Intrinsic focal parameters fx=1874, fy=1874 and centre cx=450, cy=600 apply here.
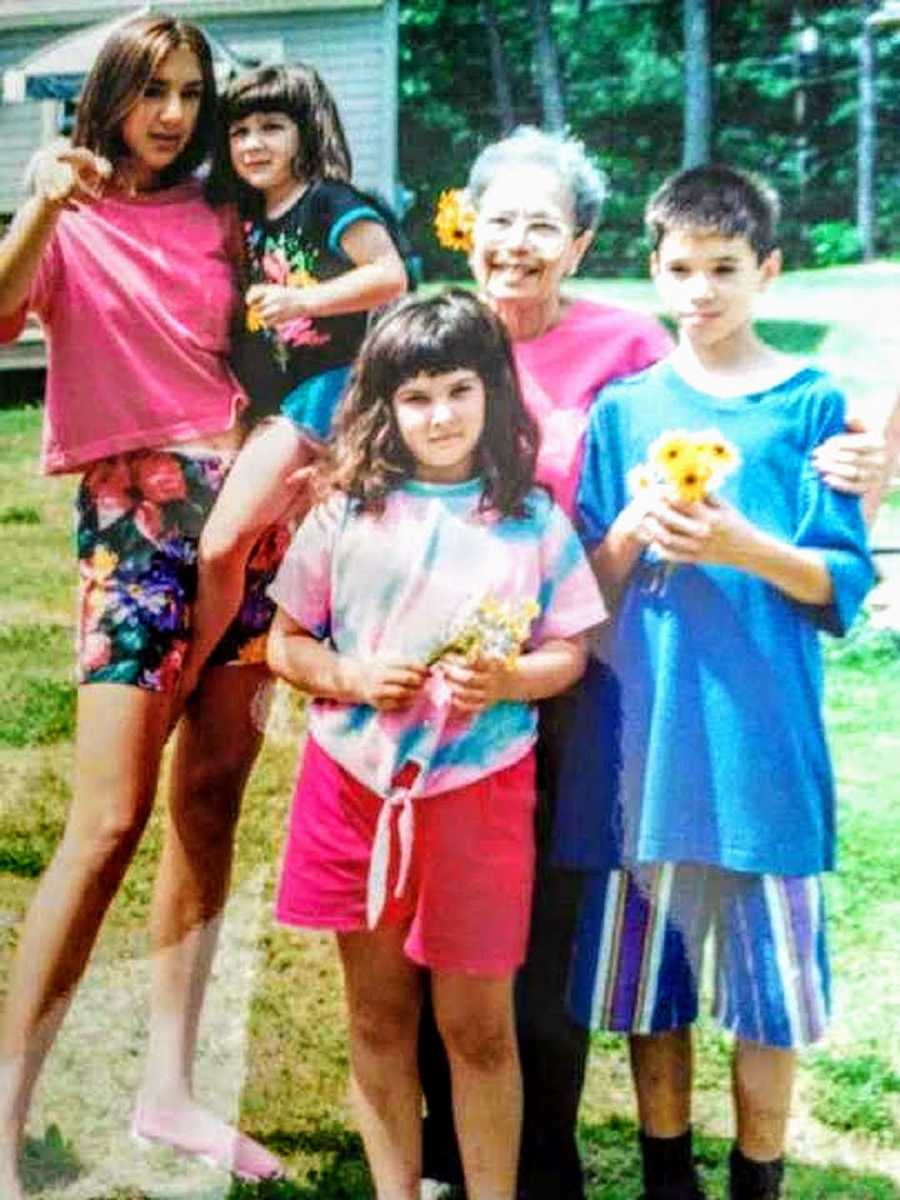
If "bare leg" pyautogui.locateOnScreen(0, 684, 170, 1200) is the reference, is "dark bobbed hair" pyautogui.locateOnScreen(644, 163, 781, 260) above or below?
above

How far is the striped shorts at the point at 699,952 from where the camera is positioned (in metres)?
1.92

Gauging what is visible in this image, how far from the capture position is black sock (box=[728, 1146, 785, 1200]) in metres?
2.05

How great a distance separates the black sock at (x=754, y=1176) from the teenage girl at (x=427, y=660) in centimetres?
33

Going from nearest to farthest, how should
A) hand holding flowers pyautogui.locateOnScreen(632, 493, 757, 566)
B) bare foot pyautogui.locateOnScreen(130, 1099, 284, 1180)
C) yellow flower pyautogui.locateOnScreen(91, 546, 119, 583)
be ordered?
hand holding flowers pyautogui.locateOnScreen(632, 493, 757, 566), yellow flower pyautogui.locateOnScreen(91, 546, 119, 583), bare foot pyautogui.locateOnScreen(130, 1099, 284, 1180)

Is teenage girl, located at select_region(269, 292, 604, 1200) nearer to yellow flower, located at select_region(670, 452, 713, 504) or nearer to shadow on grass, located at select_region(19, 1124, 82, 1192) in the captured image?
yellow flower, located at select_region(670, 452, 713, 504)

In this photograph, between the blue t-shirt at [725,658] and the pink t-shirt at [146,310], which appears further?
the pink t-shirt at [146,310]

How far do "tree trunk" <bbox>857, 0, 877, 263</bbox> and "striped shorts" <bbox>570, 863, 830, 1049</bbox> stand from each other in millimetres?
704

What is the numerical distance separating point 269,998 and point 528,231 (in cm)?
94

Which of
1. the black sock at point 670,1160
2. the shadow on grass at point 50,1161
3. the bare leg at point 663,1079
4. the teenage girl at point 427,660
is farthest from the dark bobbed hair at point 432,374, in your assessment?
the shadow on grass at point 50,1161

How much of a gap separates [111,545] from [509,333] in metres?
0.50

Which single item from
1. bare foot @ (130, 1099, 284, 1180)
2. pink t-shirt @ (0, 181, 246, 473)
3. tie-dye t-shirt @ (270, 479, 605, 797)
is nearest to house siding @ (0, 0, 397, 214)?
pink t-shirt @ (0, 181, 246, 473)

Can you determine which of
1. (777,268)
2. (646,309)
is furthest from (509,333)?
(777,268)

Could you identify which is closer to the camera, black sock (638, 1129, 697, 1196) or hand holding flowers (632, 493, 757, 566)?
hand holding flowers (632, 493, 757, 566)

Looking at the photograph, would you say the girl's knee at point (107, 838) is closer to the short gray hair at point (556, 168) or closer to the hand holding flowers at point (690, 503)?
the hand holding flowers at point (690, 503)
